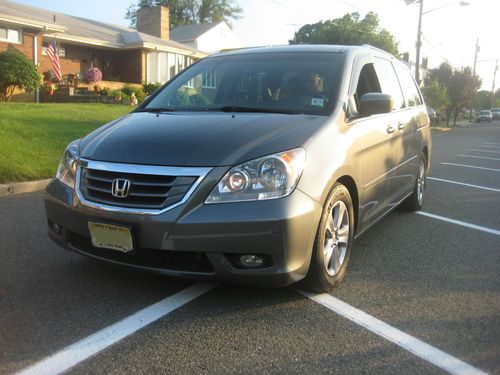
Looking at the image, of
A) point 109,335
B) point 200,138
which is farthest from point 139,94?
point 109,335

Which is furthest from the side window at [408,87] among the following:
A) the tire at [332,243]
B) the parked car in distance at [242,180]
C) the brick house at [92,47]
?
the brick house at [92,47]

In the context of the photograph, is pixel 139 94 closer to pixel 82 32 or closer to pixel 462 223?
pixel 82 32

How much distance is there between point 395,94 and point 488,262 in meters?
1.88

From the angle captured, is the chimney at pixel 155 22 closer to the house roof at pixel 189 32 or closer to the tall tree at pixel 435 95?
the house roof at pixel 189 32

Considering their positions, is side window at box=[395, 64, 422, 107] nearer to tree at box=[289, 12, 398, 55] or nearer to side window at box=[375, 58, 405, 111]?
side window at box=[375, 58, 405, 111]

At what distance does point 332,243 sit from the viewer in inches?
135

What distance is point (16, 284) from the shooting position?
11.6 ft

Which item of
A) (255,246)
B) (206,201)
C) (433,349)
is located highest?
(206,201)

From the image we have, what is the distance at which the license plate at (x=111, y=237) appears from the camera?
296 centimetres

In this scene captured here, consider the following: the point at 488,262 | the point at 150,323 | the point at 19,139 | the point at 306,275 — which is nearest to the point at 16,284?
the point at 150,323

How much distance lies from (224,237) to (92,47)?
27048mm

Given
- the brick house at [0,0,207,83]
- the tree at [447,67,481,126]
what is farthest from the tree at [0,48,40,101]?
the tree at [447,67,481,126]

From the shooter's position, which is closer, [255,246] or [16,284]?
[255,246]

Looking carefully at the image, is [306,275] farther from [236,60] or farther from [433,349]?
[236,60]
